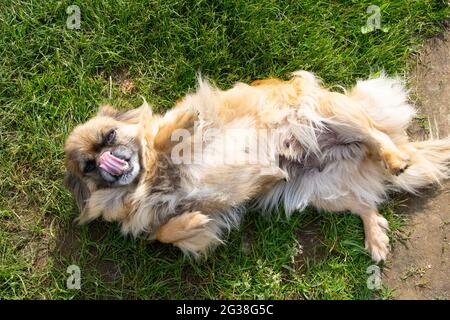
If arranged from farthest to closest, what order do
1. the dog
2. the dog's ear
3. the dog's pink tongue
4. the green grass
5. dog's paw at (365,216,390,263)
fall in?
the green grass → dog's paw at (365,216,390,263) → the dog's ear → the dog → the dog's pink tongue

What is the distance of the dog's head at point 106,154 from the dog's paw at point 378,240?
2.00 metres

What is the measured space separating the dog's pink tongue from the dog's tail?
2.25 m

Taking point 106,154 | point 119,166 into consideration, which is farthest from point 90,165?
point 119,166

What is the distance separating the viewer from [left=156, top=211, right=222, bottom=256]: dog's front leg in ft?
13.3

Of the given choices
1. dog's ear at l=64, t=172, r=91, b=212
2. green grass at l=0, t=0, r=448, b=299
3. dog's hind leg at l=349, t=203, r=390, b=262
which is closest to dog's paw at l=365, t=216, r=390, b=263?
dog's hind leg at l=349, t=203, r=390, b=262

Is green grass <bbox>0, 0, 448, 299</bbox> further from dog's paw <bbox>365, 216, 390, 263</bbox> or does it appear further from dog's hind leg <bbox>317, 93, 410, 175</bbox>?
dog's hind leg <bbox>317, 93, 410, 175</bbox>

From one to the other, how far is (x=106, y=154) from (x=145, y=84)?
115 cm

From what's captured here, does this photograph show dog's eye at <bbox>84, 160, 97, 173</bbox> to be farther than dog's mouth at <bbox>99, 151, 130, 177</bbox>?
Yes

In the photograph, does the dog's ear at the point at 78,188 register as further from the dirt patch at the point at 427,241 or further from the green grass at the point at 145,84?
the dirt patch at the point at 427,241

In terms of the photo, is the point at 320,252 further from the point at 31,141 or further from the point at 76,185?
the point at 31,141

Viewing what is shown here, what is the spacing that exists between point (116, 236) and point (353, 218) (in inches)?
82.2

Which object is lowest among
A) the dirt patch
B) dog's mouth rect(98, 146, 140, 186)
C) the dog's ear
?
the dirt patch

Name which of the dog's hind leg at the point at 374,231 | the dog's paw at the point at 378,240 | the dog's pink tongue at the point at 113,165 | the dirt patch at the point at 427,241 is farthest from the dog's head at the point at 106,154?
the dirt patch at the point at 427,241

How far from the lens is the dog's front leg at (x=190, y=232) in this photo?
4.05m
